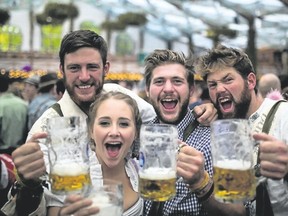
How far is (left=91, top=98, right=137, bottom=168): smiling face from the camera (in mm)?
1342

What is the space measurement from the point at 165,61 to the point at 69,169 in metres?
0.75

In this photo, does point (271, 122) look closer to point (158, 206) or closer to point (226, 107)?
point (226, 107)

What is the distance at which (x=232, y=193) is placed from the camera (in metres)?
1.10

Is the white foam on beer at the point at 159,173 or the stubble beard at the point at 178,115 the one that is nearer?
the white foam on beer at the point at 159,173

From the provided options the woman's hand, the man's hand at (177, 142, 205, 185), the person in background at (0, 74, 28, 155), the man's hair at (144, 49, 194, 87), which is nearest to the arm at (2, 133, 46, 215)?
the woman's hand

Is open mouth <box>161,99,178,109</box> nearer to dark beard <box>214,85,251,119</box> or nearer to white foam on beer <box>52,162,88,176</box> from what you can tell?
dark beard <box>214,85,251,119</box>

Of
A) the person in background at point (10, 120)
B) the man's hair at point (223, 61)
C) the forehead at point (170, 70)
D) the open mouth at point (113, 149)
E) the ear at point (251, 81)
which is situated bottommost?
the person in background at point (10, 120)

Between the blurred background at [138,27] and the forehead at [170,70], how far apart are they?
9449 millimetres

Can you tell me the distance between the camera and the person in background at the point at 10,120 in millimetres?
3883

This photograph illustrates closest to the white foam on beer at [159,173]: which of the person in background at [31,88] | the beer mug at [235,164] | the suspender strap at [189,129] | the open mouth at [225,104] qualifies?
the beer mug at [235,164]

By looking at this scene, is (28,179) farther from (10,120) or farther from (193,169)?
(10,120)

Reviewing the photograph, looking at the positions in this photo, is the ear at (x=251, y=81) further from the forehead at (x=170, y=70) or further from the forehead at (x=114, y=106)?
the forehead at (x=114, y=106)

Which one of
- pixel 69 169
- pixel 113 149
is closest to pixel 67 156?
pixel 69 169

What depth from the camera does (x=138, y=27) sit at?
2191 cm
